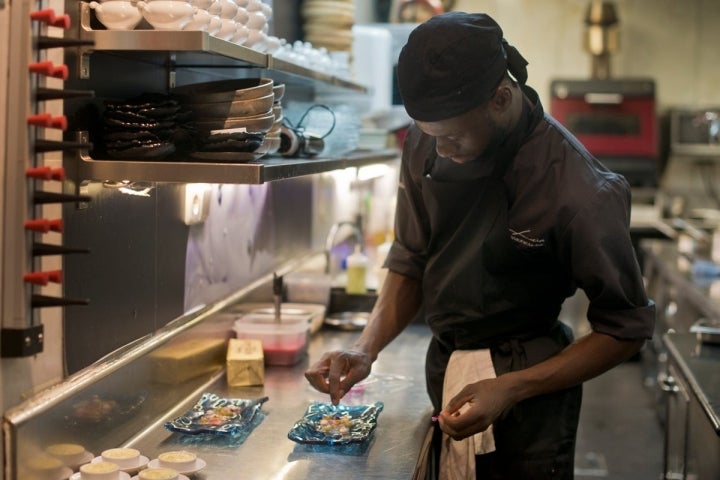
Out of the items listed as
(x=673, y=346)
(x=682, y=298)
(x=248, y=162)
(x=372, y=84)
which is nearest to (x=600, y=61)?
(x=682, y=298)

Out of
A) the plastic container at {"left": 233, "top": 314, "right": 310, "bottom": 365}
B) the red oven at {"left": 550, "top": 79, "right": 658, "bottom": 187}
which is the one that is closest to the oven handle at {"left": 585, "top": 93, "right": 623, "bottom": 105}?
the red oven at {"left": 550, "top": 79, "right": 658, "bottom": 187}

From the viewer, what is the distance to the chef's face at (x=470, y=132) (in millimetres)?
2174

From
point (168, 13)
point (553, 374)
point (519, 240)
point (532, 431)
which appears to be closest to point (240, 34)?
point (168, 13)

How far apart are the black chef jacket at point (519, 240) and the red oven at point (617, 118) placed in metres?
5.19

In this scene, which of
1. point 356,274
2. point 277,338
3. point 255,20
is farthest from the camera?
point 356,274

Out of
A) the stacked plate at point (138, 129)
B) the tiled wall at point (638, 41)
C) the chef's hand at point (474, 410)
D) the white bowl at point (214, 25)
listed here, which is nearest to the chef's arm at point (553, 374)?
the chef's hand at point (474, 410)

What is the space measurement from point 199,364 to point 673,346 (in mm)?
1601

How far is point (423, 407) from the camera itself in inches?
108

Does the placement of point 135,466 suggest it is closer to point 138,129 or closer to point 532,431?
point 138,129

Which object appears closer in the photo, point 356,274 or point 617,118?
point 356,274

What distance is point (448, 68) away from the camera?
2.13 m

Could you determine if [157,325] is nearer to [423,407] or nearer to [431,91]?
[423,407]

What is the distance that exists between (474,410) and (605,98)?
5791 millimetres

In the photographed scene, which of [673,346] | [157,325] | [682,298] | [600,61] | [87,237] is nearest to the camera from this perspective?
[87,237]
